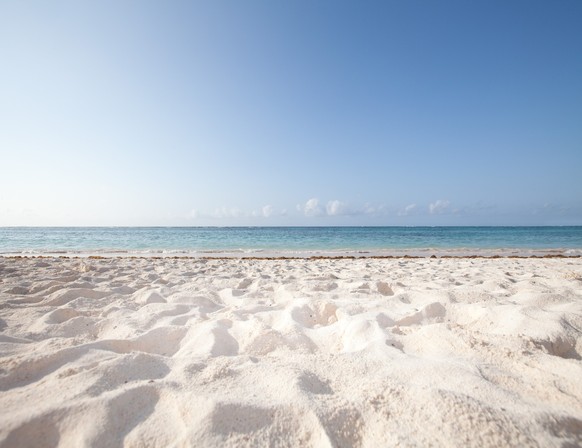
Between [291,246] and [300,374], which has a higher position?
[300,374]

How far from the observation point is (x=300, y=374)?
1401 mm

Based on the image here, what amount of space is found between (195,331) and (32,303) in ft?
7.00

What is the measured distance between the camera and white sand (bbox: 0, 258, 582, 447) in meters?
1.04

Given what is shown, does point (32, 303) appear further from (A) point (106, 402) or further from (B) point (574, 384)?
(B) point (574, 384)

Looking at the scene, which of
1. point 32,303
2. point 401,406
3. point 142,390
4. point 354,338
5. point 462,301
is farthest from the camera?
point 32,303

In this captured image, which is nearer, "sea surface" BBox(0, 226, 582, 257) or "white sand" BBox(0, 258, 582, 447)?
"white sand" BBox(0, 258, 582, 447)

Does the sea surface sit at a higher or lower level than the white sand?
lower

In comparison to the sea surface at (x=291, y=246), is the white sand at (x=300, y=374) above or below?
above

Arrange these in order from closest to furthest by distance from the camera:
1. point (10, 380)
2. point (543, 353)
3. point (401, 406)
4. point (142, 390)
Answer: point (401, 406) < point (142, 390) < point (10, 380) < point (543, 353)

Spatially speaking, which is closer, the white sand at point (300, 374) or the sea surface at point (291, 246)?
the white sand at point (300, 374)

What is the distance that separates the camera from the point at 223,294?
133 inches

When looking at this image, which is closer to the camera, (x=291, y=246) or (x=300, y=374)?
(x=300, y=374)

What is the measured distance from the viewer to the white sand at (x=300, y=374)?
3.41ft

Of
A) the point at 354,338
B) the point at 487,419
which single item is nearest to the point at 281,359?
the point at 354,338
